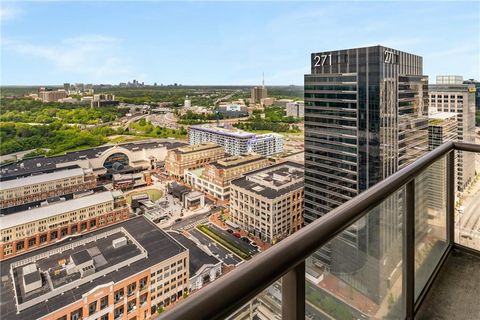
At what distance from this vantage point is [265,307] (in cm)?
43

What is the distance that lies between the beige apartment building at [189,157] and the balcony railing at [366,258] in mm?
11167

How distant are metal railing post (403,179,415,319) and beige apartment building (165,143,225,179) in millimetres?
11284

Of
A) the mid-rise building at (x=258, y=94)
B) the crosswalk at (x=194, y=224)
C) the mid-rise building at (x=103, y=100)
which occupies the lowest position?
the crosswalk at (x=194, y=224)

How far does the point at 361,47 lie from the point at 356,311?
940 cm

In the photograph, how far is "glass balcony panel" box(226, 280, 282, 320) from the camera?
0.37 meters

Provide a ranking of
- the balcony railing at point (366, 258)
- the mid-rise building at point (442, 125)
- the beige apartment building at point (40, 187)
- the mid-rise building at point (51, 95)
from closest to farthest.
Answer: the balcony railing at point (366, 258) < the mid-rise building at point (442, 125) < the beige apartment building at point (40, 187) < the mid-rise building at point (51, 95)

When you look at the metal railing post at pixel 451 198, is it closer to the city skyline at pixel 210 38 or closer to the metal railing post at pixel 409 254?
the metal railing post at pixel 409 254

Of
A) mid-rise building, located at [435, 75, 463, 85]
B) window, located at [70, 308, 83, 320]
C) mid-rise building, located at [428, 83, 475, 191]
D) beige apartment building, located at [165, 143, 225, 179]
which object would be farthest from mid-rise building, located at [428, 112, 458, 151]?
beige apartment building, located at [165, 143, 225, 179]

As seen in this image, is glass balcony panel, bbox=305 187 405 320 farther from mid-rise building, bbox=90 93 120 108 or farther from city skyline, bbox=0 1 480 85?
mid-rise building, bbox=90 93 120 108

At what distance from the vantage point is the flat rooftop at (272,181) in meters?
8.23

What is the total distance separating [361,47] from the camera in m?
8.80

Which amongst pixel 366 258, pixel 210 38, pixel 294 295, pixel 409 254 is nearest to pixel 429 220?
pixel 409 254

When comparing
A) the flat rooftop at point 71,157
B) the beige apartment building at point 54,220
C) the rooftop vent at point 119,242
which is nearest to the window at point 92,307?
the rooftop vent at point 119,242

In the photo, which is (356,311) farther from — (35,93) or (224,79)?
(224,79)
